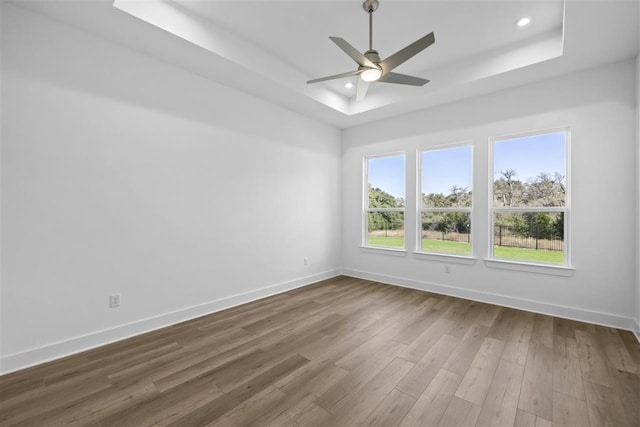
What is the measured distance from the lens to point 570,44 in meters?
2.71

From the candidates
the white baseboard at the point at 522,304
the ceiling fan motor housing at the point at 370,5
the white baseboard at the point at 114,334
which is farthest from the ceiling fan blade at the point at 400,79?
the white baseboard at the point at 114,334

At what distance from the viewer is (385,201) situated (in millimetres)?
5051

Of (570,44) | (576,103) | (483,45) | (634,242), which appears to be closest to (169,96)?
(483,45)

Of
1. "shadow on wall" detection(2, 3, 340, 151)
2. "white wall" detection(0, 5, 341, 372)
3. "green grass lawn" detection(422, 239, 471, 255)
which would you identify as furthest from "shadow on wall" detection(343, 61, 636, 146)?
"shadow on wall" detection(2, 3, 340, 151)

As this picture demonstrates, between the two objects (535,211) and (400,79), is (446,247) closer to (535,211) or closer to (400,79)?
(535,211)

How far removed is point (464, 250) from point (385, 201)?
1526 millimetres

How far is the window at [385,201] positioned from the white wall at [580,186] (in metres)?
0.73

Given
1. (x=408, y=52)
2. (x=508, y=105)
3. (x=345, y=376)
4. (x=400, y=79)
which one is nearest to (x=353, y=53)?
(x=408, y=52)

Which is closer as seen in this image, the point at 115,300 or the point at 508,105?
the point at 115,300

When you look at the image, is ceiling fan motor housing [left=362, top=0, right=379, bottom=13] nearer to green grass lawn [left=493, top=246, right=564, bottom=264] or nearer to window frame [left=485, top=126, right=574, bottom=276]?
window frame [left=485, top=126, right=574, bottom=276]

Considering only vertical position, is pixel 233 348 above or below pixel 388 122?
below

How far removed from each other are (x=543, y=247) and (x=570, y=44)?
2253 mm

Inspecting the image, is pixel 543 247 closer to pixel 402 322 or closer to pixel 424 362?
pixel 402 322

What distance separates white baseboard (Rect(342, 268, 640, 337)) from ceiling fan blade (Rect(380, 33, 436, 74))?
3.21 meters
